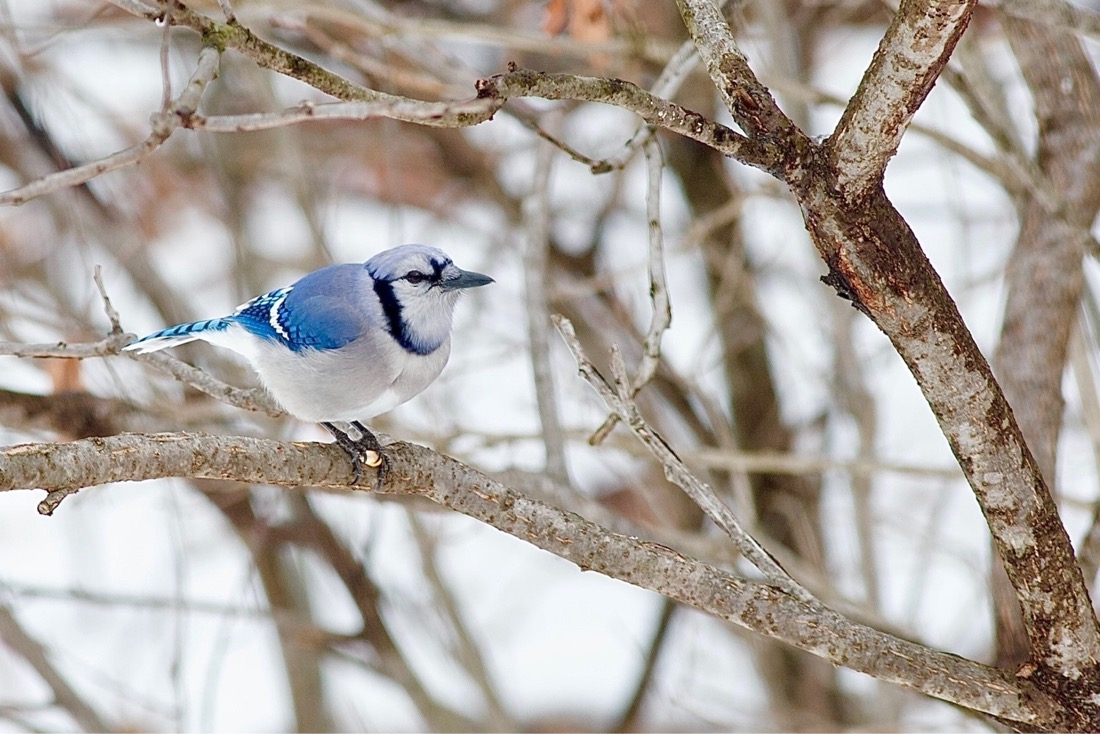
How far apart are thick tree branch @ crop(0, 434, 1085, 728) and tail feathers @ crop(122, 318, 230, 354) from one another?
688 millimetres

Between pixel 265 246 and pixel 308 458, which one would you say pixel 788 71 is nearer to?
pixel 308 458

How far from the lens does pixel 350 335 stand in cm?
220

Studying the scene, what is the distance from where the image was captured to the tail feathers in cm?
228

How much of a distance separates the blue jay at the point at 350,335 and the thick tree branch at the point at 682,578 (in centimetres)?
33

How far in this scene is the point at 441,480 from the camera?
1.73m

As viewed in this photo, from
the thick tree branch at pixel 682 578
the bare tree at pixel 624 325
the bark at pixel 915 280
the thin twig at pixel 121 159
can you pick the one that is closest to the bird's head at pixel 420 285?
the bare tree at pixel 624 325

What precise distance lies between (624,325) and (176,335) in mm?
1848

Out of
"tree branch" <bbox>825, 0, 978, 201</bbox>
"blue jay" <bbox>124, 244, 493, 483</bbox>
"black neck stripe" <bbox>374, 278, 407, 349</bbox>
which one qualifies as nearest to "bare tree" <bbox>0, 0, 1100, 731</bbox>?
"tree branch" <bbox>825, 0, 978, 201</bbox>

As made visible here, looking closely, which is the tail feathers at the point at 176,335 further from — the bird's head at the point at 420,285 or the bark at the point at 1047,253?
the bark at the point at 1047,253

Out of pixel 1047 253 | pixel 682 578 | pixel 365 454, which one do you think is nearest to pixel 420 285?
pixel 365 454

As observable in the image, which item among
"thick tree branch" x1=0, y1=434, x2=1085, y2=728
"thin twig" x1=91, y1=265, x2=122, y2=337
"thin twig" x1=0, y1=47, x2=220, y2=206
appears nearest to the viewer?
"thin twig" x1=0, y1=47, x2=220, y2=206

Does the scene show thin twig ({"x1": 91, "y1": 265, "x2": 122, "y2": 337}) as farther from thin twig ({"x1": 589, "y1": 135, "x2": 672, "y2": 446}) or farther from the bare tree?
thin twig ({"x1": 589, "y1": 135, "x2": 672, "y2": 446})

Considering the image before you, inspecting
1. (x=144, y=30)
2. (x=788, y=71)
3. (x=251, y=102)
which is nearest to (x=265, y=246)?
(x=251, y=102)

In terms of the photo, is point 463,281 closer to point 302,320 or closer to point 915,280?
point 302,320
